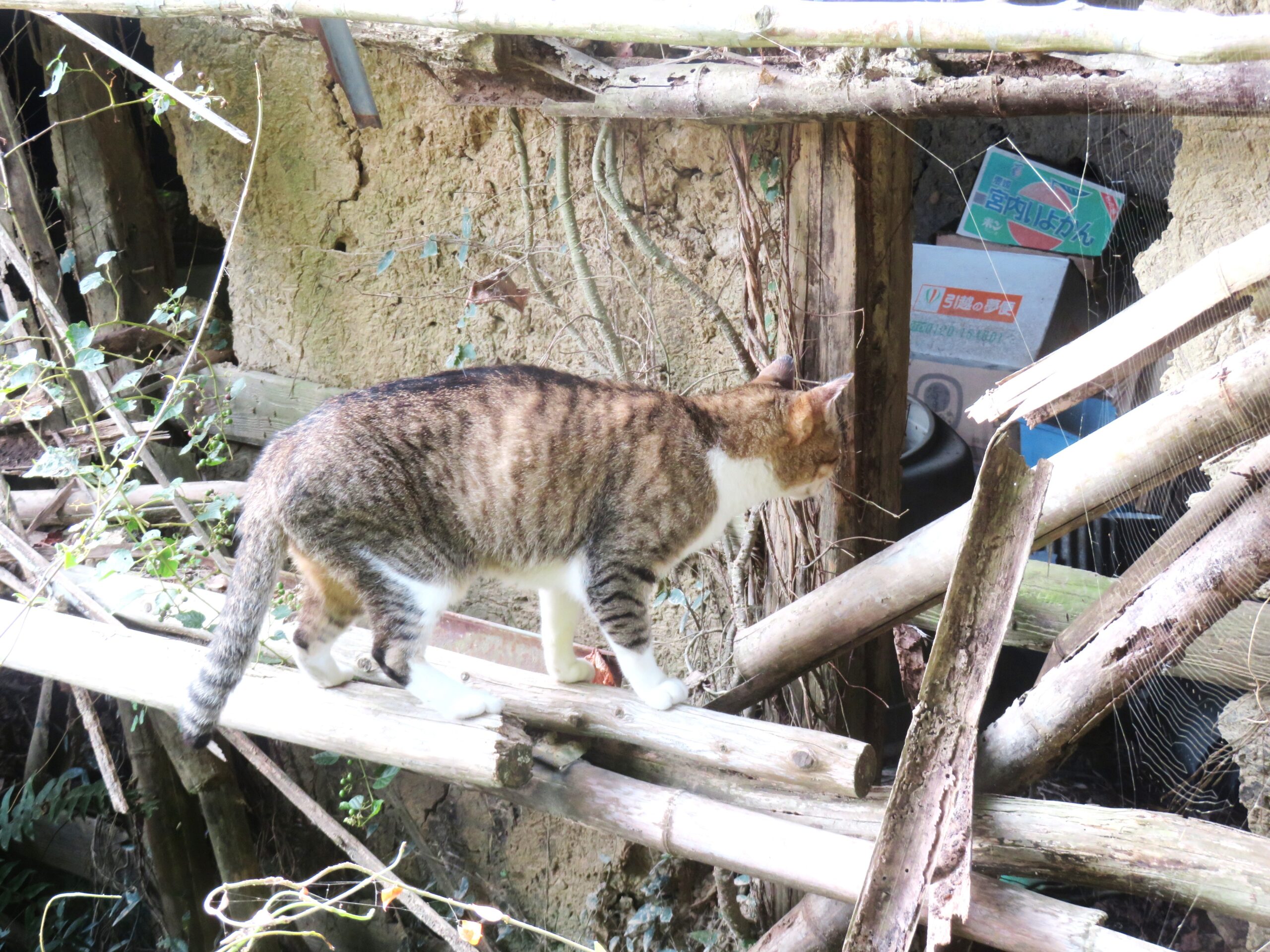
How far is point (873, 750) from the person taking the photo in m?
2.34

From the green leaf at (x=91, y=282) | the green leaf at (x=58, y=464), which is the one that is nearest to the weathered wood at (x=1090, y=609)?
the green leaf at (x=58, y=464)

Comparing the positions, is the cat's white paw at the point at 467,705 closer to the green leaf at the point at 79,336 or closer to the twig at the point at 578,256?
the twig at the point at 578,256

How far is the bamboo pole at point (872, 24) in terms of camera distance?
3.96 feet

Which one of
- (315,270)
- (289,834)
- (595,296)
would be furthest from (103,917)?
(595,296)

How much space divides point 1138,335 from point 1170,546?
72 cm

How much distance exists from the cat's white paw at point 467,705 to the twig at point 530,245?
1.39 m

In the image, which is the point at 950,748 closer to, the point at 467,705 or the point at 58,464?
the point at 467,705

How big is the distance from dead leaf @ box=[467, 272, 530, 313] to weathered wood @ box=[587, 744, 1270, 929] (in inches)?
72.2

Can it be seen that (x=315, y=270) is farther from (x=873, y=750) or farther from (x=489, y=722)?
(x=873, y=750)

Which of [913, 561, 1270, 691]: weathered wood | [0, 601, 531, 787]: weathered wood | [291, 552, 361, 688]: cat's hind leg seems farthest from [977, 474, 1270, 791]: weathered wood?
[291, 552, 361, 688]: cat's hind leg

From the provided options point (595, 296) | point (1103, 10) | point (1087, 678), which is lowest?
point (1087, 678)

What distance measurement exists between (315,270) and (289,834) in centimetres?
247

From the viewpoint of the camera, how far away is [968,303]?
4.27 meters

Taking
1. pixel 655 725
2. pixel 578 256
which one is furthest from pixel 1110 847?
pixel 578 256
